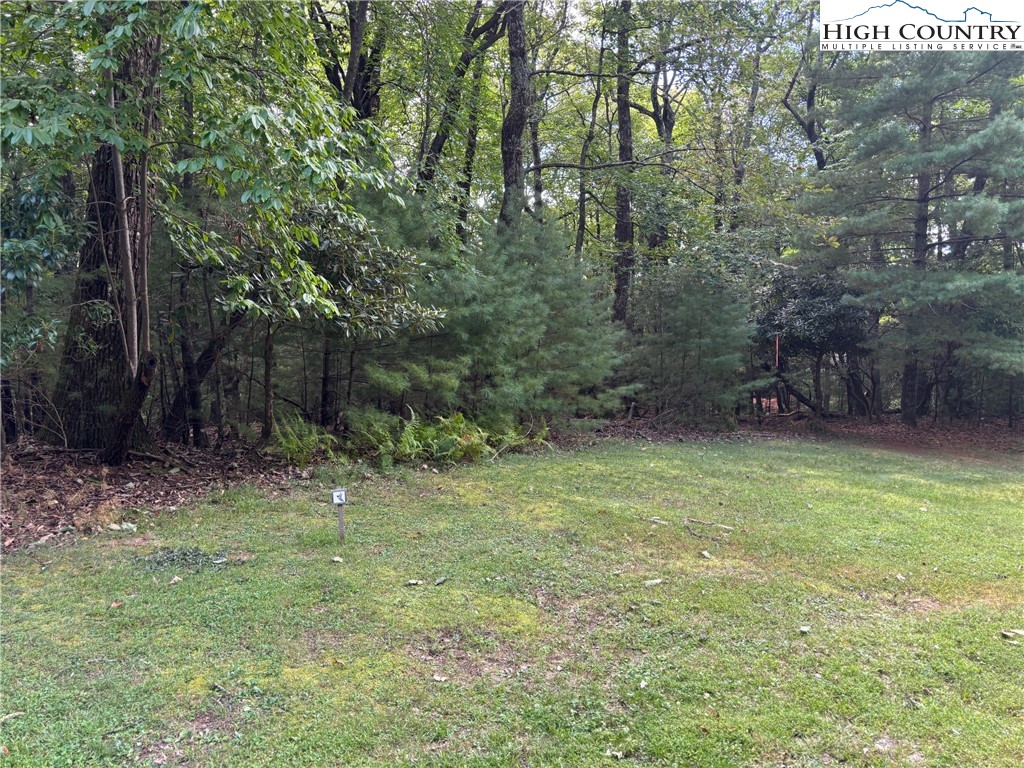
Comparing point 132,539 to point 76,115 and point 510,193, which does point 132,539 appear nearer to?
point 76,115

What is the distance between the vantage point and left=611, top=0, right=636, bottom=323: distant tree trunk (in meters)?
10.3

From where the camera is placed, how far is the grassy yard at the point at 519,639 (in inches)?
80.5

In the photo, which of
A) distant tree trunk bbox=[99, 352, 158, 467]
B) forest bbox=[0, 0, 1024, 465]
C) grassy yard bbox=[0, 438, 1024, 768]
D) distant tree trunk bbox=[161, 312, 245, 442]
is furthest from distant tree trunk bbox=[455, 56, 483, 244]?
grassy yard bbox=[0, 438, 1024, 768]

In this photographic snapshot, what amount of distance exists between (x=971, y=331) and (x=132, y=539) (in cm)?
1107

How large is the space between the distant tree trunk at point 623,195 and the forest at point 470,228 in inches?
4.1

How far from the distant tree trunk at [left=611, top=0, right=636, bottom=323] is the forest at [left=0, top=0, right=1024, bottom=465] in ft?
0.34

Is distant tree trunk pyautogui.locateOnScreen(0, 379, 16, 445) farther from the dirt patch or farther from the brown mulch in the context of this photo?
the dirt patch

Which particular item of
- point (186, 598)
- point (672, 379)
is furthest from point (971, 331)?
point (186, 598)

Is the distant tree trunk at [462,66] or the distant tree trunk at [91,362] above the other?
the distant tree trunk at [462,66]

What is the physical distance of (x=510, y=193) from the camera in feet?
28.1

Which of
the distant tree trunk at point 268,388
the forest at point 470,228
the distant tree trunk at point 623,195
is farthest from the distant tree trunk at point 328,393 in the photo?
the distant tree trunk at point 623,195

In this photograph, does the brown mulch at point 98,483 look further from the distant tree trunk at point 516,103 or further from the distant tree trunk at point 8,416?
the distant tree trunk at point 516,103

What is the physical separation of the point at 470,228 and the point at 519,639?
5.82 meters

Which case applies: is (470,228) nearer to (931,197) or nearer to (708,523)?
(708,523)
